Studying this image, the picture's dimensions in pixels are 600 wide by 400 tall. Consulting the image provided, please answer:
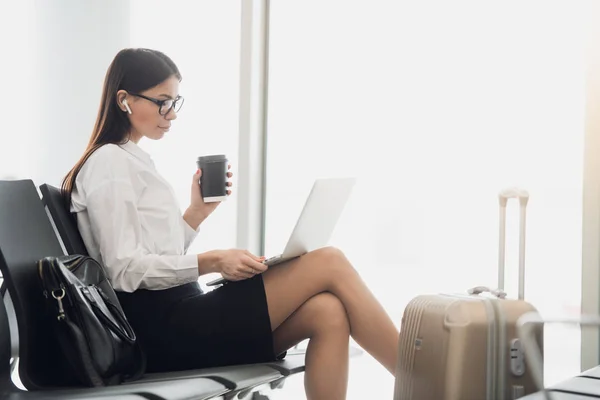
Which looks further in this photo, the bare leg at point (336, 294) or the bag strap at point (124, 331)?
the bare leg at point (336, 294)

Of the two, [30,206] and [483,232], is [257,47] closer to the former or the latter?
[483,232]

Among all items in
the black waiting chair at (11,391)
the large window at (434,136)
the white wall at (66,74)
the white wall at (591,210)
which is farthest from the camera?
the white wall at (66,74)

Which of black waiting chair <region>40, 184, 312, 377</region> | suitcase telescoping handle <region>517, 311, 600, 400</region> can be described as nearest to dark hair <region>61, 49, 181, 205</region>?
black waiting chair <region>40, 184, 312, 377</region>

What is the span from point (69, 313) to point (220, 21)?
7.31 feet

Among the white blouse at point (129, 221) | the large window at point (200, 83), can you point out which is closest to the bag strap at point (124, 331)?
the white blouse at point (129, 221)

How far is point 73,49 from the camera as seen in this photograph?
3.32 m

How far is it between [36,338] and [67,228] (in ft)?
0.97

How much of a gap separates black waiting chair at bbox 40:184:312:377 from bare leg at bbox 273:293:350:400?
5 cm

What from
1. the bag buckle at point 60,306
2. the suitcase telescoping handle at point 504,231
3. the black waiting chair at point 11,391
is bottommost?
the black waiting chair at point 11,391

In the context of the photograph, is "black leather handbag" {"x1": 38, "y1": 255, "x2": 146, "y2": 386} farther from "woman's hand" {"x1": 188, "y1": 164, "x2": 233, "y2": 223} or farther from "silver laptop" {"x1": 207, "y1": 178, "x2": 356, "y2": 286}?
"woman's hand" {"x1": 188, "y1": 164, "x2": 233, "y2": 223}

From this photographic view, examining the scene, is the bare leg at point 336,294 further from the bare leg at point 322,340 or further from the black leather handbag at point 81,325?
the black leather handbag at point 81,325

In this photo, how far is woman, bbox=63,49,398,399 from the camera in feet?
5.41

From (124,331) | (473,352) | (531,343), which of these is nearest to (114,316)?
(124,331)

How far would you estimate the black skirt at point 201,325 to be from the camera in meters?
1.67
